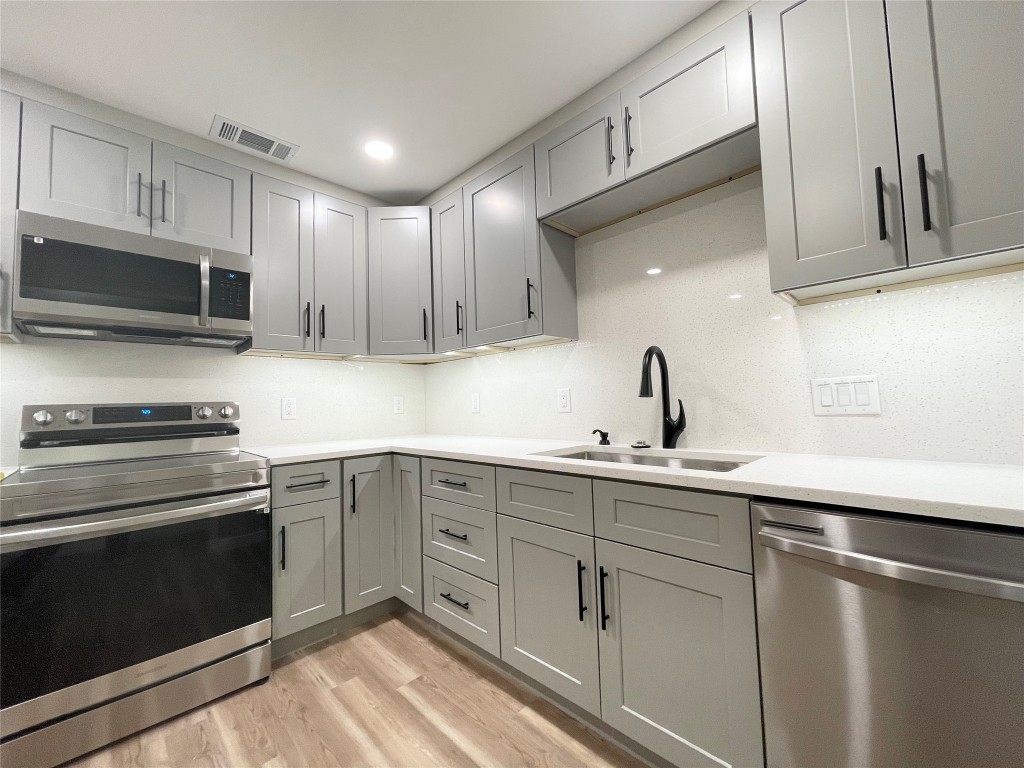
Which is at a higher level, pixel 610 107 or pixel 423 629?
pixel 610 107

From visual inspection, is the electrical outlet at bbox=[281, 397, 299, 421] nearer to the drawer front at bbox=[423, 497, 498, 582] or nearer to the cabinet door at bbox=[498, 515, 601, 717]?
the drawer front at bbox=[423, 497, 498, 582]

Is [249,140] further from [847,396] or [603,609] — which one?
[847,396]

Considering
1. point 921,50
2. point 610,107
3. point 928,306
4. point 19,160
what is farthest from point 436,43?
point 928,306

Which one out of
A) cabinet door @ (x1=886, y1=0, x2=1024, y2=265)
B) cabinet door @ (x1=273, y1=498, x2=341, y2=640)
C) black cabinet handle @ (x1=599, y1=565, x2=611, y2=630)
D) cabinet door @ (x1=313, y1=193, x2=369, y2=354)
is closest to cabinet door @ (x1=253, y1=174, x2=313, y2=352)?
cabinet door @ (x1=313, y1=193, x2=369, y2=354)

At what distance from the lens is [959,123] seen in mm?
1047

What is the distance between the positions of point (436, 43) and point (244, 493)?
6.34 feet

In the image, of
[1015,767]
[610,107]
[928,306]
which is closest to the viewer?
[1015,767]

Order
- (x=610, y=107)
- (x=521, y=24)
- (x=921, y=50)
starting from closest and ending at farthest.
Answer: (x=921, y=50) < (x=521, y=24) < (x=610, y=107)

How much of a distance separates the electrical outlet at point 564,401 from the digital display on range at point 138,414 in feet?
5.91

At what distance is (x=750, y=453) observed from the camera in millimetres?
1609

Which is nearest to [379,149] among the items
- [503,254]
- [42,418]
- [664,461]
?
[503,254]

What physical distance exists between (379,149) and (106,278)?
1349mm

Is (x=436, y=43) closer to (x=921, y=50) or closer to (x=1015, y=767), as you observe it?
(x=921, y=50)

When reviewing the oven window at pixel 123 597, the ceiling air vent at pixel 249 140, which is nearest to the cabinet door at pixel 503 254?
the ceiling air vent at pixel 249 140
